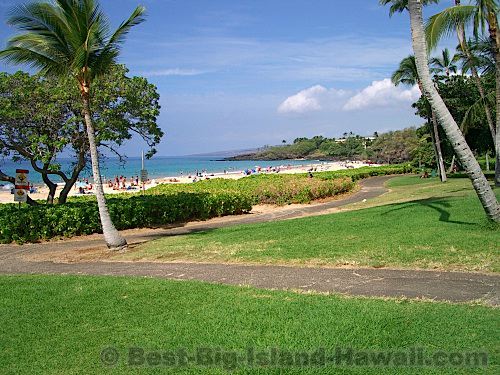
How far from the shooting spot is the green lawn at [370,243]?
26.0ft

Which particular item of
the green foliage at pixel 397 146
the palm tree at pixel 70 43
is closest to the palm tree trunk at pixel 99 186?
the palm tree at pixel 70 43

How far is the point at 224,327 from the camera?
4.84 meters

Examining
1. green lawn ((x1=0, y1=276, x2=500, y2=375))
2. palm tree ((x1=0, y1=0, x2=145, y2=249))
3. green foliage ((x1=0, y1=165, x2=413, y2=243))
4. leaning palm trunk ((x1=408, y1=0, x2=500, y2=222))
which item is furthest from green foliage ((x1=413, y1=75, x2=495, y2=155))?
green lawn ((x1=0, y1=276, x2=500, y2=375))

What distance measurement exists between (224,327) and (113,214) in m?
11.8

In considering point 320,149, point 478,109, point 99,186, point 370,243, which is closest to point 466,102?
point 478,109

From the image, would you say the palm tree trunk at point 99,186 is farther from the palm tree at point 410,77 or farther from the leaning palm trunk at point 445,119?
the palm tree at point 410,77

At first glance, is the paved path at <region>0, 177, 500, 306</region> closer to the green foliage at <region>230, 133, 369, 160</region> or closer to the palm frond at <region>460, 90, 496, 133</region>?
the palm frond at <region>460, 90, 496, 133</region>

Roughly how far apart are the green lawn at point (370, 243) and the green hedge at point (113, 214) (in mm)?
3300

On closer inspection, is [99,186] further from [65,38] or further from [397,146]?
[397,146]

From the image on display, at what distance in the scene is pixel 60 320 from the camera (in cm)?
546

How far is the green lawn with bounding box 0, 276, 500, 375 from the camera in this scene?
13.5 feet

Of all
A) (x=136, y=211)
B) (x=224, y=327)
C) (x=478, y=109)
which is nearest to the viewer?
(x=224, y=327)

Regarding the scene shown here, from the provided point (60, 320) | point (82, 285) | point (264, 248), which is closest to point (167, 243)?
point (264, 248)

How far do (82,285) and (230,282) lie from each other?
2.33 meters
